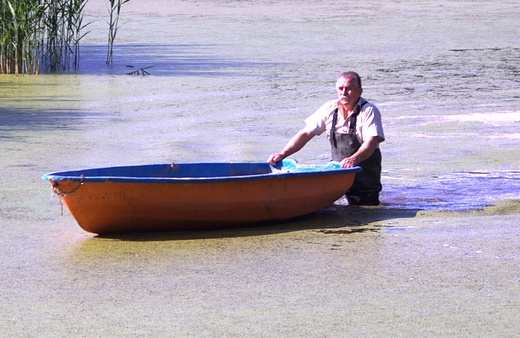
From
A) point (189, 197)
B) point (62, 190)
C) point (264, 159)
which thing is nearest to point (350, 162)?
point (189, 197)

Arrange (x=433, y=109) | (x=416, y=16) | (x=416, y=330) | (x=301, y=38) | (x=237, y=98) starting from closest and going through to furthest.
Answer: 1. (x=416, y=330)
2. (x=433, y=109)
3. (x=237, y=98)
4. (x=301, y=38)
5. (x=416, y=16)

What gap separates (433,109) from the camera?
9.89 m

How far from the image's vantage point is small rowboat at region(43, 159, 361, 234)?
5008mm

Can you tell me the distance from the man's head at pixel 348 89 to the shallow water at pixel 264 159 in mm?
665

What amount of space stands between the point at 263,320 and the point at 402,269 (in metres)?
0.97

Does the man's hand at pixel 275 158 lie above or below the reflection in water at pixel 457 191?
above

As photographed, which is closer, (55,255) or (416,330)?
(416,330)

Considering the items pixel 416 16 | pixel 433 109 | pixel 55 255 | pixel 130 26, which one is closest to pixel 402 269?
pixel 55 255

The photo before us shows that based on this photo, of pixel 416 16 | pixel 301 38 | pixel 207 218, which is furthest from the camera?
pixel 416 16

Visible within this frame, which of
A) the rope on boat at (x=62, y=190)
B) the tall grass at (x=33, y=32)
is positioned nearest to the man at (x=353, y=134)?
the rope on boat at (x=62, y=190)

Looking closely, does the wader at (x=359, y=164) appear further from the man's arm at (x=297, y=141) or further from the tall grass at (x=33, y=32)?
the tall grass at (x=33, y=32)

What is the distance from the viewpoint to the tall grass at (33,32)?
11.8 m

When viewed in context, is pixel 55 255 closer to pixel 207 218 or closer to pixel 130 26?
pixel 207 218

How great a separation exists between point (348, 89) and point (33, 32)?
7.07 m
